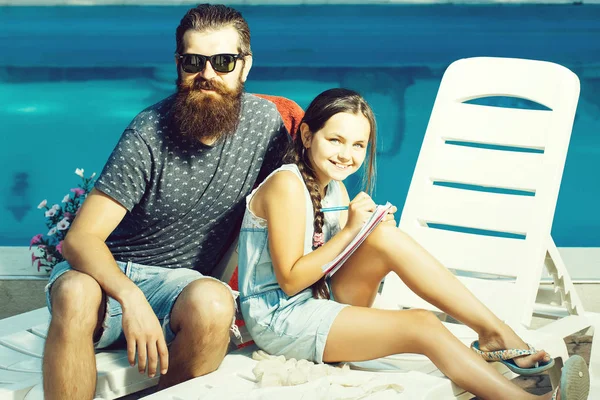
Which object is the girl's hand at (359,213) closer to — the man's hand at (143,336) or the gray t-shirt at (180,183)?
the gray t-shirt at (180,183)

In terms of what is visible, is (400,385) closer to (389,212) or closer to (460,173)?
(389,212)

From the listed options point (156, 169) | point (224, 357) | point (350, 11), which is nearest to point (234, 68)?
point (156, 169)

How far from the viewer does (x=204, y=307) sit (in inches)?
114

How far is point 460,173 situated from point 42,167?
454cm

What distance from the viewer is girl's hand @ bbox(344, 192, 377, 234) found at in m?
3.09

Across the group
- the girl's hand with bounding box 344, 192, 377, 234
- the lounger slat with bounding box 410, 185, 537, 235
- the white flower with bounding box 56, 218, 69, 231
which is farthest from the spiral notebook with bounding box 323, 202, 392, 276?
the white flower with bounding box 56, 218, 69, 231

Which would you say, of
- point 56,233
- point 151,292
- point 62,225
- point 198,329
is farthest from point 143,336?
point 56,233

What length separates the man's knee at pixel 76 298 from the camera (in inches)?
110

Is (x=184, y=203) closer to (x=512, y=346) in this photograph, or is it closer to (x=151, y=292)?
(x=151, y=292)

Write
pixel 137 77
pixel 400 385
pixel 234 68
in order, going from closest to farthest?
pixel 400 385, pixel 234 68, pixel 137 77

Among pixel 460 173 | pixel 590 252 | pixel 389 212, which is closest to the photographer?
pixel 389 212

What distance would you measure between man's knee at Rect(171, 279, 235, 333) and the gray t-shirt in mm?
421

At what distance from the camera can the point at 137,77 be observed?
8891 mm

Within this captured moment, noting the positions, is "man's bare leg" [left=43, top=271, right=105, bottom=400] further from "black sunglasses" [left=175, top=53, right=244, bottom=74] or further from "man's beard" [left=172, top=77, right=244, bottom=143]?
"black sunglasses" [left=175, top=53, right=244, bottom=74]
